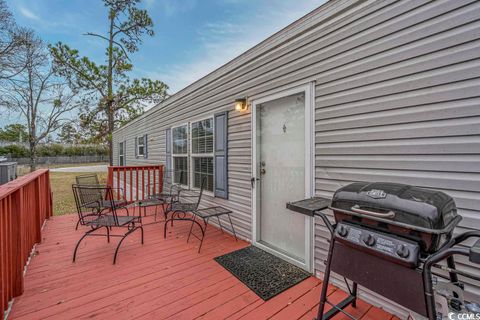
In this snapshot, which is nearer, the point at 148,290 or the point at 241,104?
the point at 148,290

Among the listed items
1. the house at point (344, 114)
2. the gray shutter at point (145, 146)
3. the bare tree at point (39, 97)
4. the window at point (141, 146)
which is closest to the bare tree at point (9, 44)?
the bare tree at point (39, 97)

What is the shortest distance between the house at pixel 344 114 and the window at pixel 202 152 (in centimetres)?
26

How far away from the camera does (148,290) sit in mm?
2195

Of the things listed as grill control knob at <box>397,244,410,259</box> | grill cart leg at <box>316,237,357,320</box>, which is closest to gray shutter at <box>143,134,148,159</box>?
grill cart leg at <box>316,237,357,320</box>

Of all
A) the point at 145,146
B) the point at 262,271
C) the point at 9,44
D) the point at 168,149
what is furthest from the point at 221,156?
the point at 9,44

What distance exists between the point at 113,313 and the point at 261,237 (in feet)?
6.44

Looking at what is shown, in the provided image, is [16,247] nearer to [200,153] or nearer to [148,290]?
[148,290]

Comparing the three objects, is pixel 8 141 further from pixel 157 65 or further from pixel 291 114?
pixel 291 114

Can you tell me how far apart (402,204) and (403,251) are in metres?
0.25

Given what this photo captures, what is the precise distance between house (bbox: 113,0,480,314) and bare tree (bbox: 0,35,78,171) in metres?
11.9

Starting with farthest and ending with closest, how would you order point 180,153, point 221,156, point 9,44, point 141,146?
point 9,44 < point 141,146 < point 180,153 < point 221,156

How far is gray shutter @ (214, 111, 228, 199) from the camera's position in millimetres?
3789

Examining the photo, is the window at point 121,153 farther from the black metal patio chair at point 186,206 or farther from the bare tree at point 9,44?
the black metal patio chair at point 186,206

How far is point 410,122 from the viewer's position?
69.8 inches
